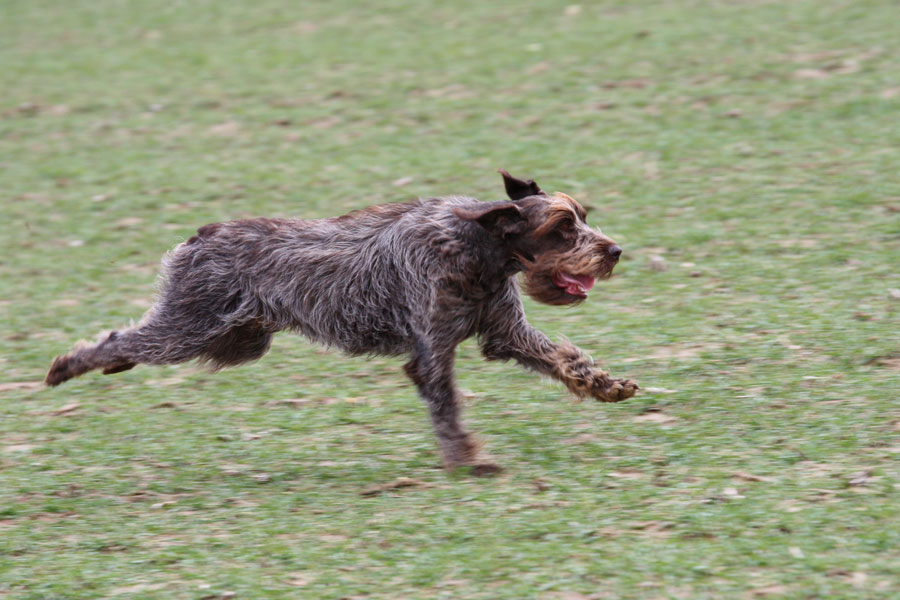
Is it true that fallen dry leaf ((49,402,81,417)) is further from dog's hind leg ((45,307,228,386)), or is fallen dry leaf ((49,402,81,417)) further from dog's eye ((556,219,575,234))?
dog's eye ((556,219,575,234))

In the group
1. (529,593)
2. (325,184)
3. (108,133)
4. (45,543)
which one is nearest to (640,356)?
(529,593)

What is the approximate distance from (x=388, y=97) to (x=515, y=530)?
9.37m

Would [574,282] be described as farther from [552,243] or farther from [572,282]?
[552,243]

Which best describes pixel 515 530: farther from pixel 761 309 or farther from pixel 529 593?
pixel 761 309

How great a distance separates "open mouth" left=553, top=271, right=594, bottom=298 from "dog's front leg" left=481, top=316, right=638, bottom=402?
1.14ft

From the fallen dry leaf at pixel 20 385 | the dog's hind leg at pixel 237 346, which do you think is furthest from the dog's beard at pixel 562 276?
the fallen dry leaf at pixel 20 385

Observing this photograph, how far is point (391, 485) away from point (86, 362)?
2.26 m

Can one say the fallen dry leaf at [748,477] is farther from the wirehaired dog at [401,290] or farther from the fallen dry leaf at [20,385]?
the fallen dry leaf at [20,385]

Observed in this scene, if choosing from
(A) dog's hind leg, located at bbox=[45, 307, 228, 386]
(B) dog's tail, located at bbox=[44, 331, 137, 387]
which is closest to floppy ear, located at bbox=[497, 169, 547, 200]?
(A) dog's hind leg, located at bbox=[45, 307, 228, 386]

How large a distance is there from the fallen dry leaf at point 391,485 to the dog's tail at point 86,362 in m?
1.92

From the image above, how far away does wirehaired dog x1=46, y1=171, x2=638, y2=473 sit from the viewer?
6617mm

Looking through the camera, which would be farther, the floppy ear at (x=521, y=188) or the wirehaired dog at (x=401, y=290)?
the floppy ear at (x=521, y=188)

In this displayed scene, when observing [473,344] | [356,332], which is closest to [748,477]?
[356,332]

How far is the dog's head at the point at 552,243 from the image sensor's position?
6551 mm
